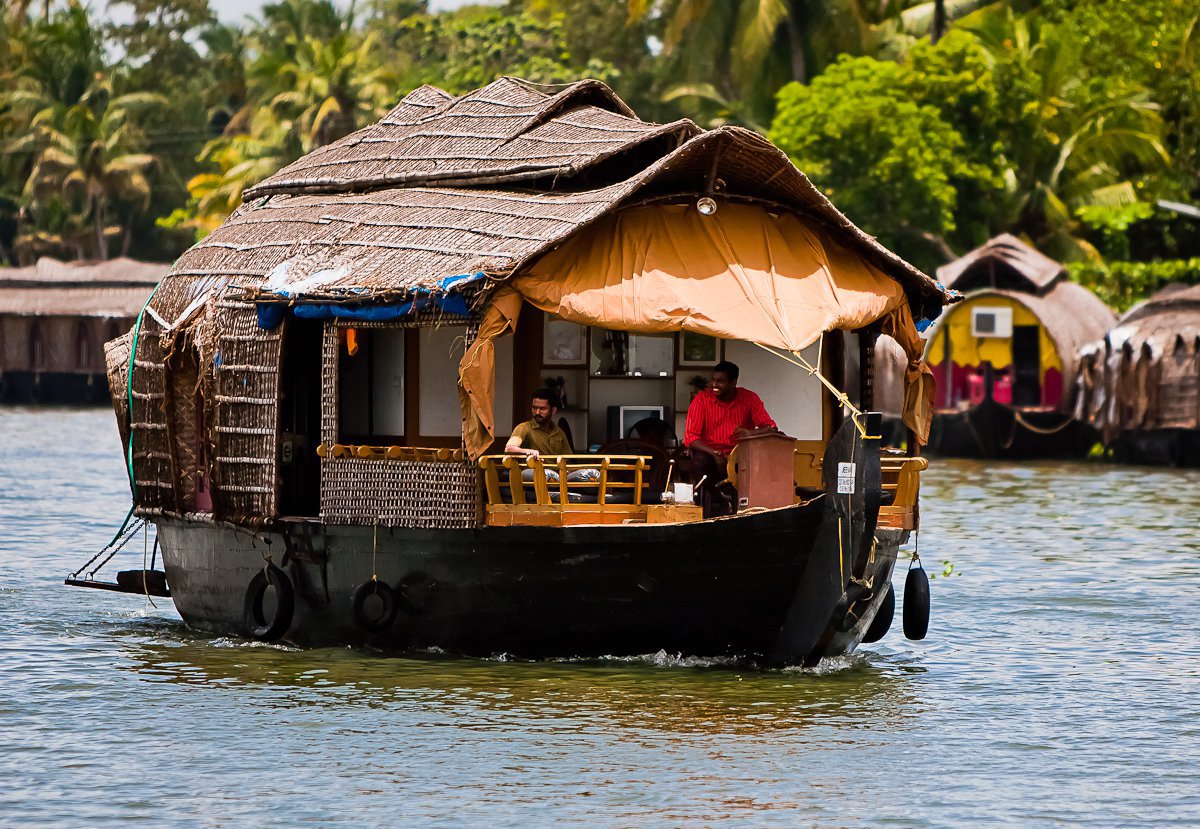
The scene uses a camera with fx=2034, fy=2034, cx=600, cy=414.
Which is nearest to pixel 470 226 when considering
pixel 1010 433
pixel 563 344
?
pixel 563 344

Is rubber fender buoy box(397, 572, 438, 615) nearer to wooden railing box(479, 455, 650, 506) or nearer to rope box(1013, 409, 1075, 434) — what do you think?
wooden railing box(479, 455, 650, 506)

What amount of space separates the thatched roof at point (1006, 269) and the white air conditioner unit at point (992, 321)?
0.44m

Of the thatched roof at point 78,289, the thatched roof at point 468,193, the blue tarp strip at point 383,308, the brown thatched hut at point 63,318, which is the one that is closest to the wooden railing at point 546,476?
the blue tarp strip at point 383,308

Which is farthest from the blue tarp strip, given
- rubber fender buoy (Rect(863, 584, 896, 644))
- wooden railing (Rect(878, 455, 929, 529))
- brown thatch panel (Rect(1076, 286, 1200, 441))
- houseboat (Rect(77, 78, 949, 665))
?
brown thatch panel (Rect(1076, 286, 1200, 441))

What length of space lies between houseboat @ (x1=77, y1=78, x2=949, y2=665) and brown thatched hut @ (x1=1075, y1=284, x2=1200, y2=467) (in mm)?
17144

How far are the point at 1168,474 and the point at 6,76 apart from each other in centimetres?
3713

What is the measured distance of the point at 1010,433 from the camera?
31.5 meters

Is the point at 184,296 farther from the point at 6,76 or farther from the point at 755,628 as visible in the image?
the point at 6,76

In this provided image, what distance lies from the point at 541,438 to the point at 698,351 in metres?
1.74

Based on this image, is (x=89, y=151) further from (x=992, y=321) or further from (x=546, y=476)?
(x=546, y=476)

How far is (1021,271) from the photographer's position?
31484mm

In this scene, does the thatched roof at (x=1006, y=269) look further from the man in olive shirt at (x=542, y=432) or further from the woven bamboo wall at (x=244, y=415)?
the man in olive shirt at (x=542, y=432)

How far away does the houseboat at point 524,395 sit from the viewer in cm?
1073

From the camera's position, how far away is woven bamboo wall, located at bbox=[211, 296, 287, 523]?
12.0 metres
